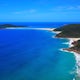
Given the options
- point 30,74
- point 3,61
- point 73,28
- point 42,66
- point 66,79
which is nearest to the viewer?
point 66,79

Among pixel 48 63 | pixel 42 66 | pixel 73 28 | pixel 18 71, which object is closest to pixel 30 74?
pixel 18 71


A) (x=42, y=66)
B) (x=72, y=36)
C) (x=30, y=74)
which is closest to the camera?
(x=30, y=74)

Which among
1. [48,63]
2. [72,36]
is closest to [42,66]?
[48,63]

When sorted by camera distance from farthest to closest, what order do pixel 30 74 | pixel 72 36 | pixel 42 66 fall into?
pixel 72 36 < pixel 42 66 < pixel 30 74

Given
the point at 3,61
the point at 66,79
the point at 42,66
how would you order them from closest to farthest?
the point at 66,79
the point at 42,66
the point at 3,61

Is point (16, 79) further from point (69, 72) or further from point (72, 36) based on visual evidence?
point (72, 36)

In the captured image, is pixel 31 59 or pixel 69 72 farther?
pixel 31 59

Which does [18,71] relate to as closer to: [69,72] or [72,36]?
[69,72]

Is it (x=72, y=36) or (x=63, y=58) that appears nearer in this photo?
(x=63, y=58)
